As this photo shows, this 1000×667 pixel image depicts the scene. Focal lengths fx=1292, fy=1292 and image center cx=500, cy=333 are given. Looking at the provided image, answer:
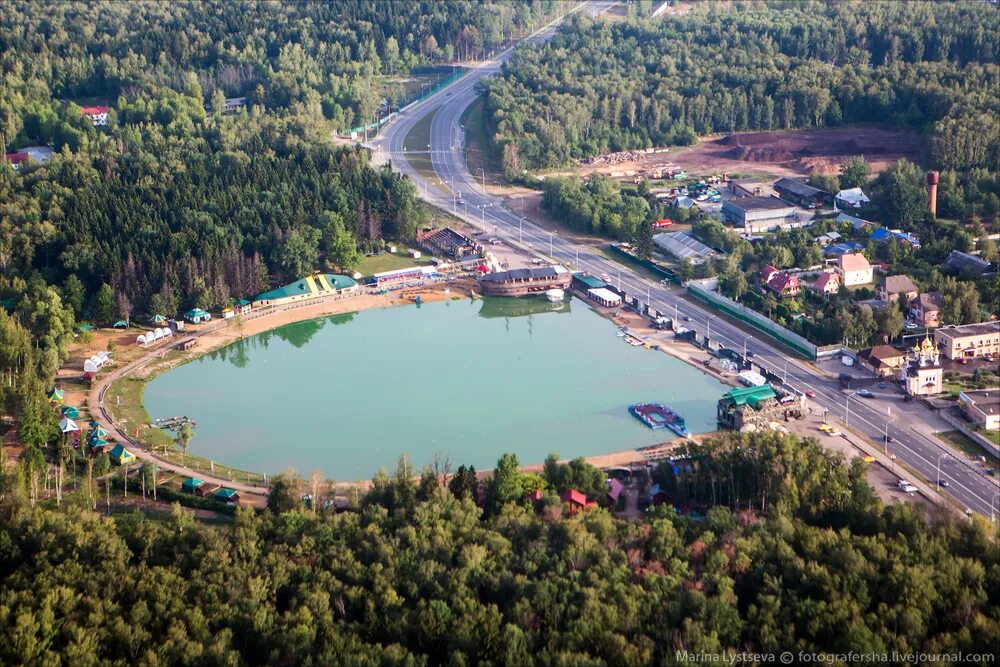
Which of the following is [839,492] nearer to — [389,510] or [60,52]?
[389,510]

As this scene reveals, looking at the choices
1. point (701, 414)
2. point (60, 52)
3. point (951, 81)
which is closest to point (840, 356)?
point (701, 414)

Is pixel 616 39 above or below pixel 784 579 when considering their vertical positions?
above

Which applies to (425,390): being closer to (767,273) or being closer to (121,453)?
(121,453)

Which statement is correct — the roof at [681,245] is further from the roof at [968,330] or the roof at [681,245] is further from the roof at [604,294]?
the roof at [968,330]

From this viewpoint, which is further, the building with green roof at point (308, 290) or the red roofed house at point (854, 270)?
the building with green roof at point (308, 290)

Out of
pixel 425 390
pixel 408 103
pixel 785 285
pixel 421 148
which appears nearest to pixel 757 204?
pixel 785 285

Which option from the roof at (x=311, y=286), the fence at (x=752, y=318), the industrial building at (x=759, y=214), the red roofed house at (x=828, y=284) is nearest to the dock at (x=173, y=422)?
the roof at (x=311, y=286)

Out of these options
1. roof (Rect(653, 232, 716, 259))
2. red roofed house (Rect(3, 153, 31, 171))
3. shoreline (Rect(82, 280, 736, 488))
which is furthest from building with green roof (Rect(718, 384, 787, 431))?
red roofed house (Rect(3, 153, 31, 171))
